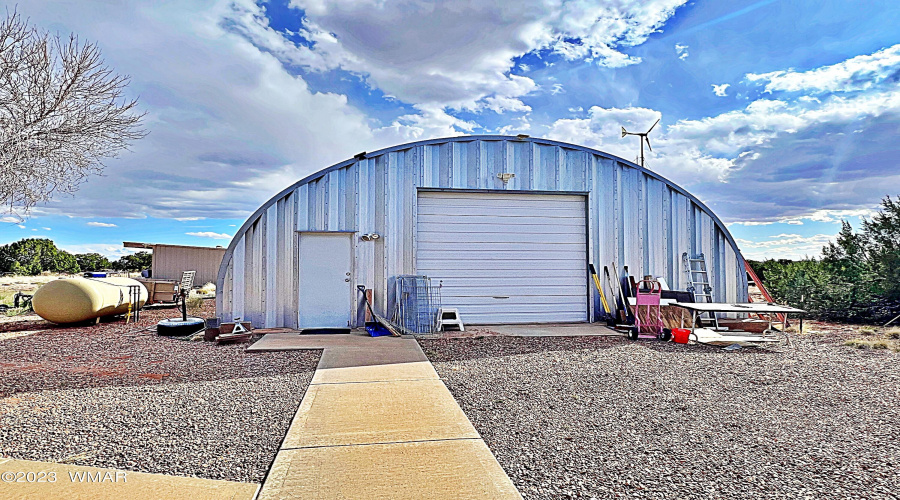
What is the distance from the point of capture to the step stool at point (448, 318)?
1022cm

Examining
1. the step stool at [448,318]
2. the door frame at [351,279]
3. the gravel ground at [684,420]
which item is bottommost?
the gravel ground at [684,420]

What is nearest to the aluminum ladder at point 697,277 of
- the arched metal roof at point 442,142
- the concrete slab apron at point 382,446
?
the arched metal roof at point 442,142

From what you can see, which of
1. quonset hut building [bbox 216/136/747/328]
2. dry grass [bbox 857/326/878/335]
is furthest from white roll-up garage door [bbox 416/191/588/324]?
dry grass [bbox 857/326/878/335]

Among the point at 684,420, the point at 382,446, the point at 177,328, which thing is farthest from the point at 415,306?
the point at 382,446

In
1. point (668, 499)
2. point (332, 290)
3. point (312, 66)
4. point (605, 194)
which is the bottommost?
point (668, 499)

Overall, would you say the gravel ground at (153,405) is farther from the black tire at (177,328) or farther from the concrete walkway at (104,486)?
the black tire at (177,328)

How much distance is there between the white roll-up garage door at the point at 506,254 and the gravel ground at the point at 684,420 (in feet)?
10.9

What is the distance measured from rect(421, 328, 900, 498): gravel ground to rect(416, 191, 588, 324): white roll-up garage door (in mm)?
3314

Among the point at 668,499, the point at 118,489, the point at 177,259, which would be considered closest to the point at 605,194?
the point at 668,499

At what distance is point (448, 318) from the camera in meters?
10.6

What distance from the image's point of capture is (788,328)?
10977 millimetres

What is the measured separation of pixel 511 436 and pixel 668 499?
1.28 metres

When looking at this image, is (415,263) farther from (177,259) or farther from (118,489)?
(177,259)

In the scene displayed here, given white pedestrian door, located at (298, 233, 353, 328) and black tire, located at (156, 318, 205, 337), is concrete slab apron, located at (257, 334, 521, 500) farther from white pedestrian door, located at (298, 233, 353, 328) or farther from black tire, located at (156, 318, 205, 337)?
black tire, located at (156, 318, 205, 337)
